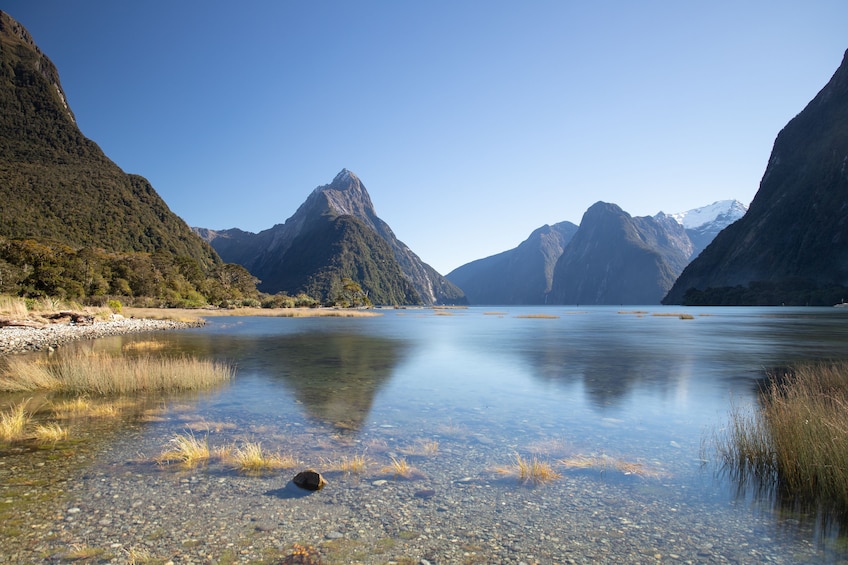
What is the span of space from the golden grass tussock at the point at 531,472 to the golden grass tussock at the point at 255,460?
4758 millimetres

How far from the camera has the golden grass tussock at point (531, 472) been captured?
9102 millimetres

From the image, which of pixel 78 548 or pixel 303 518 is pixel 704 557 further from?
pixel 78 548

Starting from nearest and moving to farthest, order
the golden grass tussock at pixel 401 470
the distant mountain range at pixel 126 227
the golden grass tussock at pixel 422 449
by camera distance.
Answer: the golden grass tussock at pixel 401 470
the golden grass tussock at pixel 422 449
the distant mountain range at pixel 126 227

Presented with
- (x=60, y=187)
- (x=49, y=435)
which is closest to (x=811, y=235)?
(x=49, y=435)

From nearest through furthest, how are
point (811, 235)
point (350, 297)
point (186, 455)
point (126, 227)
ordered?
point (186, 455), point (126, 227), point (811, 235), point (350, 297)

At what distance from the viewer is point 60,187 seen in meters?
127

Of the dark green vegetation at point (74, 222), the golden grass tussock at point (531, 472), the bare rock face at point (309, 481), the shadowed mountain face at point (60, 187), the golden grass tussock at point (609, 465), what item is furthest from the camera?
the shadowed mountain face at point (60, 187)

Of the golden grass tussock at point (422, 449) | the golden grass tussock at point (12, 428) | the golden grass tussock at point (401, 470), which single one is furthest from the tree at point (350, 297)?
the golden grass tussock at point (401, 470)

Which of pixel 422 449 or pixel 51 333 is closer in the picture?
pixel 422 449

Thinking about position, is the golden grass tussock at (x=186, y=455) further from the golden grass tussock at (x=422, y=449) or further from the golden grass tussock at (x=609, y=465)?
the golden grass tussock at (x=609, y=465)

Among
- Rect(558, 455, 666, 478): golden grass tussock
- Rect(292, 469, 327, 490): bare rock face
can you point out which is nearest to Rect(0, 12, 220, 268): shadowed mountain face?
Rect(292, 469, 327, 490): bare rock face

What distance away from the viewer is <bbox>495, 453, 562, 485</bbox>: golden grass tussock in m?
9.10

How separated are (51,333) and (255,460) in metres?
36.6

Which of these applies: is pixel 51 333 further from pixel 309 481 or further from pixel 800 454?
pixel 800 454
